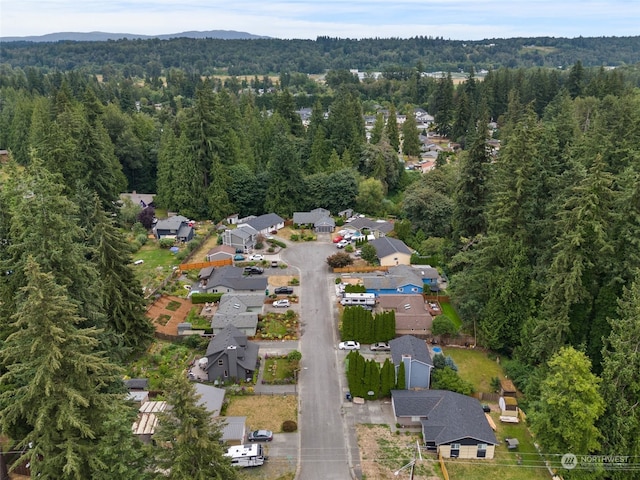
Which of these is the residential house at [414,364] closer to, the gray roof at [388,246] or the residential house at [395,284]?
the residential house at [395,284]

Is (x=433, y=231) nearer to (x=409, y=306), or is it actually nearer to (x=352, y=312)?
(x=409, y=306)

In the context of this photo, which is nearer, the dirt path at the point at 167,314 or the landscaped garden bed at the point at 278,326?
the landscaped garden bed at the point at 278,326

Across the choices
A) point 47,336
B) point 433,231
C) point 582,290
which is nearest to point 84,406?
point 47,336

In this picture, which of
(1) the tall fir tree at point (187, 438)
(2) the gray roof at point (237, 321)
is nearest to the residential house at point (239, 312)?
(2) the gray roof at point (237, 321)

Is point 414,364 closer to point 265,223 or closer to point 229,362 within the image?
point 229,362

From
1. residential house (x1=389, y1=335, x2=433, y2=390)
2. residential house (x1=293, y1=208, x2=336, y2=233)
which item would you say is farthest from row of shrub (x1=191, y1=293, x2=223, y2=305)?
residential house (x1=293, y1=208, x2=336, y2=233)
